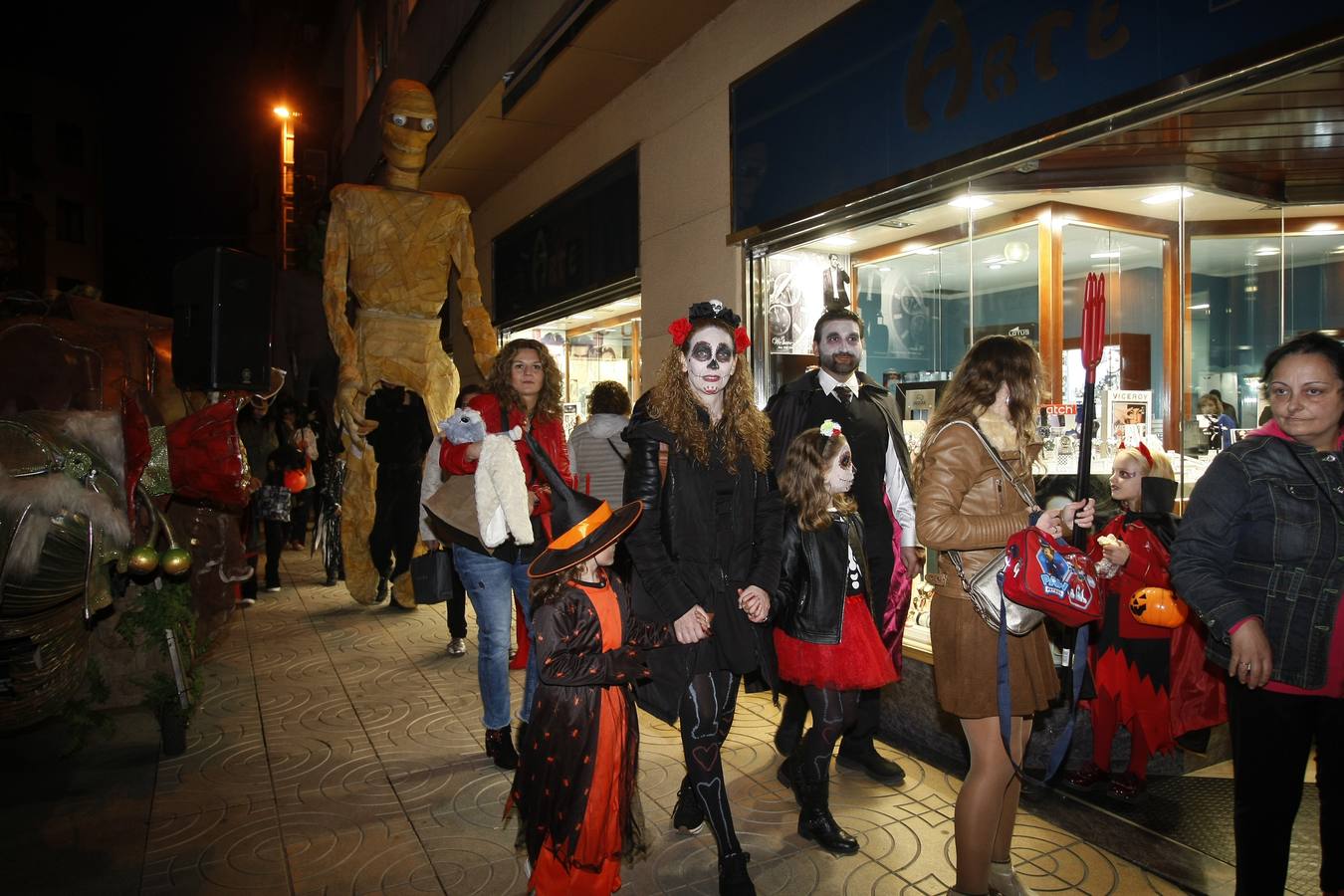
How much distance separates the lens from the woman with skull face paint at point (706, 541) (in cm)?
291

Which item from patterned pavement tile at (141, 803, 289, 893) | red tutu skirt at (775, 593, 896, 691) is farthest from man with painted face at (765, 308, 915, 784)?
patterned pavement tile at (141, 803, 289, 893)

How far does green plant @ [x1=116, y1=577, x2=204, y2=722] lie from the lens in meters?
4.16

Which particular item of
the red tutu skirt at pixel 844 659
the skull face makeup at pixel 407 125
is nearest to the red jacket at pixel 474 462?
the red tutu skirt at pixel 844 659

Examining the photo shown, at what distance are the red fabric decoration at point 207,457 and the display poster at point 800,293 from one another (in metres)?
3.59

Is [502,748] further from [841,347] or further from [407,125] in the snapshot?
[407,125]

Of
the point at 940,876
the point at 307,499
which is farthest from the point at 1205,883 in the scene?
the point at 307,499

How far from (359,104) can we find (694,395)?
1547cm

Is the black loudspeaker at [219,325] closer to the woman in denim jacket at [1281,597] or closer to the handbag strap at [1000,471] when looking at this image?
the handbag strap at [1000,471]

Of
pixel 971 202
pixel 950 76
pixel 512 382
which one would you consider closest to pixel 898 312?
pixel 971 202

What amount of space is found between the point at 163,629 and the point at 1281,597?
4.60 metres

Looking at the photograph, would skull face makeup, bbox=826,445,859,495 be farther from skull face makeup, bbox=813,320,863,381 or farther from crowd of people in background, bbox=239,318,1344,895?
skull face makeup, bbox=813,320,863,381

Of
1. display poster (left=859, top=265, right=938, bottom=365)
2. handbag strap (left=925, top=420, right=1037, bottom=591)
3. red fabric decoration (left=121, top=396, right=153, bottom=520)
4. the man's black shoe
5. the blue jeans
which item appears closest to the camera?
handbag strap (left=925, top=420, right=1037, bottom=591)

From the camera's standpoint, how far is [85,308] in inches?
179

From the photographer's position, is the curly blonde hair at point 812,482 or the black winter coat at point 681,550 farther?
the curly blonde hair at point 812,482
